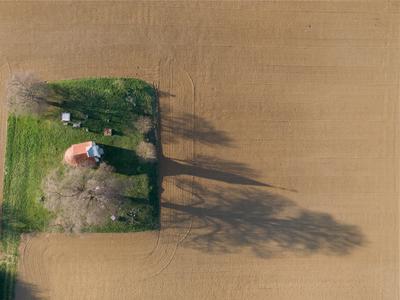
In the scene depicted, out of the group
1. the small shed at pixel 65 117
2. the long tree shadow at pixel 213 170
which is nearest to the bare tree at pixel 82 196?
the small shed at pixel 65 117

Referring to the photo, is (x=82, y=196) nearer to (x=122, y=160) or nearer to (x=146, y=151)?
(x=122, y=160)

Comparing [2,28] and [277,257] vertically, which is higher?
[2,28]

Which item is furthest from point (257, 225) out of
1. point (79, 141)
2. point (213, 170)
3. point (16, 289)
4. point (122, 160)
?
point (16, 289)

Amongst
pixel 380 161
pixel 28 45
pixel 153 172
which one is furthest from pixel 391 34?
pixel 28 45

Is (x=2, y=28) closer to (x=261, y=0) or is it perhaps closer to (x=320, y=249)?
(x=261, y=0)

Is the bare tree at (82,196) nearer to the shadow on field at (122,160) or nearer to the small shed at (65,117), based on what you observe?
the shadow on field at (122,160)
